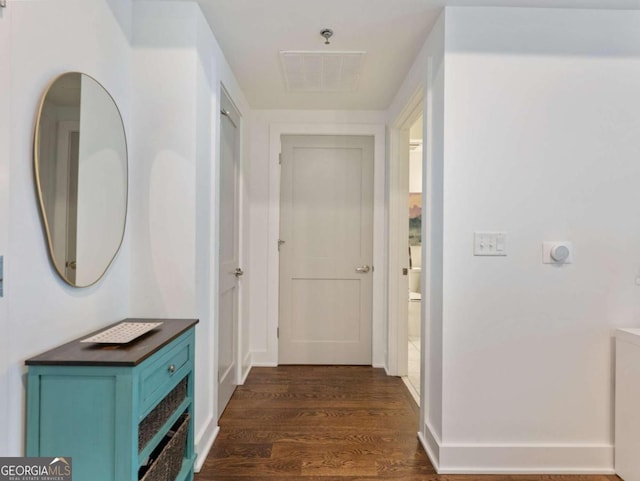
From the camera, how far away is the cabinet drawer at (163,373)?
1.19m

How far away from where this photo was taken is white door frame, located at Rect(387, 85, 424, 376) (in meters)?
3.04

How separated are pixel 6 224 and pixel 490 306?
80.9 inches

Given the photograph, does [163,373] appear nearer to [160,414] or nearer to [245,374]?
[160,414]

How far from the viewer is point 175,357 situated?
145cm

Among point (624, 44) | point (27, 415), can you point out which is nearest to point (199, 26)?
point (27, 415)

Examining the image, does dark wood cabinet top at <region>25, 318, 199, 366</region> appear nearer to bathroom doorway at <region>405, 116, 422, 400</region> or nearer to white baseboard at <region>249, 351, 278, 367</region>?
white baseboard at <region>249, 351, 278, 367</region>

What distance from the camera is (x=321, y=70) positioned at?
2451 millimetres

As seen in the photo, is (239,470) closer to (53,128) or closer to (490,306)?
(490,306)

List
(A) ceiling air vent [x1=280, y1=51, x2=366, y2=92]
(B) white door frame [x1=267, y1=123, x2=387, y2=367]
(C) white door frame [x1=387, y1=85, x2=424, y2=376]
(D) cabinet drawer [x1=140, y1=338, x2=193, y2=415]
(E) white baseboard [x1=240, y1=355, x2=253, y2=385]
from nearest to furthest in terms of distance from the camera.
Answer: (D) cabinet drawer [x1=140, y1=338, x2=193, y2=415], (A) ceiling air vent [x1=280, y1=51, x2=366, y2=92], (E) white baseboard [x1=240, y1=355, x2=253, y2=385], (C) white door frame [x1=387, y1=85, x2=424, y2=376], (B) white door frame [x1=267, y1=123, x2=387, y2=367]

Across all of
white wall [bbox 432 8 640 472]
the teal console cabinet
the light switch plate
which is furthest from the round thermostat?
the teal console cabinet

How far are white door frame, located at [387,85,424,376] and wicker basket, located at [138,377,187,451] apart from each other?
196 centimetres

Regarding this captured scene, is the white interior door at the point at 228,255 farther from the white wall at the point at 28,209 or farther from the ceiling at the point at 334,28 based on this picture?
the white wall at the point at 28,209

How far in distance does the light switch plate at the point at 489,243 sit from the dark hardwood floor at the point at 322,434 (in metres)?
1.14

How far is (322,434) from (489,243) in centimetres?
149
